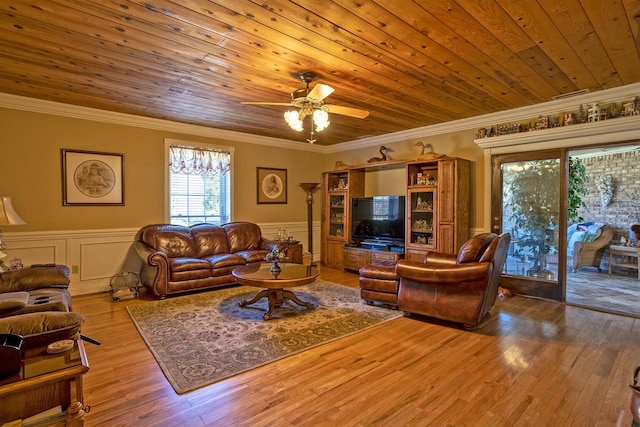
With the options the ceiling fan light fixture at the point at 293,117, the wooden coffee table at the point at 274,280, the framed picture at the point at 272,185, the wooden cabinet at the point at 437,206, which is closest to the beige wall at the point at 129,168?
the framed picture at the point at 272,185

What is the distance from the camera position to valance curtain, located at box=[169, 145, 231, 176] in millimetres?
5477

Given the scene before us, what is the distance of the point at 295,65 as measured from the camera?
3172 mm

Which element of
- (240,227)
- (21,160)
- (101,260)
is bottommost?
(101,260)

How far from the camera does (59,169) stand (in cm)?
450

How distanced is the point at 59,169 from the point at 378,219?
501cm

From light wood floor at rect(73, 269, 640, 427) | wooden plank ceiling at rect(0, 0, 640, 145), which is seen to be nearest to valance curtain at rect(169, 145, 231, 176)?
wooden plank ceiling at rect(0, 0, 640, 145)

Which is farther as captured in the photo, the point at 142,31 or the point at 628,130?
the point at 628,130

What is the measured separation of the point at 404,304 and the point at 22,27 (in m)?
4.24

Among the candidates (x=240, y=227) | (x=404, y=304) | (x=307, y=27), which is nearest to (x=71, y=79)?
(x=307, y=27)

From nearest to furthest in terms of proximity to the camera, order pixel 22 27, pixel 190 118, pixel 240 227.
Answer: pixel 22 27 < pixel 190 118 < pixel 240 227

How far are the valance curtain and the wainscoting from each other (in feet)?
4.14

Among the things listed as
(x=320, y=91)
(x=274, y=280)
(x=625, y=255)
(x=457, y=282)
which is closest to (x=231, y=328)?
(x=274, y=280)

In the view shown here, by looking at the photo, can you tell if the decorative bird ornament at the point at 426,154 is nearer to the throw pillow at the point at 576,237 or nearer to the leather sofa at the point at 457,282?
the leather sofa at the point at 457,282

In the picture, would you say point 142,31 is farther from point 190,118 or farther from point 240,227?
point 240,227
